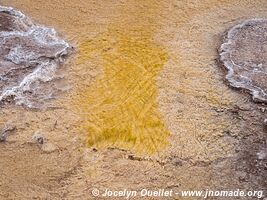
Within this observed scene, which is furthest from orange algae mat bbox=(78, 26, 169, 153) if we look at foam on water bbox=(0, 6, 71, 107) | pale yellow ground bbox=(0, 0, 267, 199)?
foam on water bbox=(0, 6, 71, 107)

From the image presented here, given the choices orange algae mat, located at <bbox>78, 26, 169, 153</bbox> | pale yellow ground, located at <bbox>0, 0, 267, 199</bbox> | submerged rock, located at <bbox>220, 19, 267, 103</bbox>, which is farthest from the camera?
submerged rock, located at <bbox>220, 19, 267, 103</bbox>

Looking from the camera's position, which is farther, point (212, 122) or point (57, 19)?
point (57, 19)

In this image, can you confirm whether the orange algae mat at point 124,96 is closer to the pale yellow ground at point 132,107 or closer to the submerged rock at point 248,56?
the pale yellow ground at point 132,107

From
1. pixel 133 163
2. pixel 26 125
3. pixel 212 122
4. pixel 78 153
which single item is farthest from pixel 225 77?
pixel 26 125

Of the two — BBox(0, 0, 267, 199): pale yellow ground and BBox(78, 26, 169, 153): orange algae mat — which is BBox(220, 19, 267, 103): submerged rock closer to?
BBox(0, 0, 267, 199): pale yellow ground

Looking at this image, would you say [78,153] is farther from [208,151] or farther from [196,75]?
[196,75]

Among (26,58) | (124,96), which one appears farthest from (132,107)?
(26,58)
